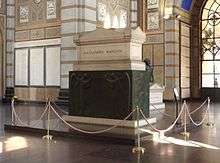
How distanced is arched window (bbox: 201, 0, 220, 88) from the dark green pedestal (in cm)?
1357

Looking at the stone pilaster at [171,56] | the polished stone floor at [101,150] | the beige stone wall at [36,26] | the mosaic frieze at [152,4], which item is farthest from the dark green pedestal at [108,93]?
the mosaic frieze at [152,4]

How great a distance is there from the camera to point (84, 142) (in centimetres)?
728

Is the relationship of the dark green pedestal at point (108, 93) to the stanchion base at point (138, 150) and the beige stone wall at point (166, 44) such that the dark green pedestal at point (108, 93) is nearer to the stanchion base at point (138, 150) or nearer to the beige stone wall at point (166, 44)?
the stanchion base at point (138, 150)

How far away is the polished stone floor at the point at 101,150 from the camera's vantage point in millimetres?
5738

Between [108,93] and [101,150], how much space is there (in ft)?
6.57

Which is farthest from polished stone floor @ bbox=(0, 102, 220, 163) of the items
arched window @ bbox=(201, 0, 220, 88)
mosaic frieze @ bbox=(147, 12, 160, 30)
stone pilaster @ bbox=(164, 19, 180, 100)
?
arched window @ bbox=(201, 0, 220, 88)

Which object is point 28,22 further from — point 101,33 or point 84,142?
point 84,142

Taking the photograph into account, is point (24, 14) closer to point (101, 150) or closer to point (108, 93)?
point (108, 93)

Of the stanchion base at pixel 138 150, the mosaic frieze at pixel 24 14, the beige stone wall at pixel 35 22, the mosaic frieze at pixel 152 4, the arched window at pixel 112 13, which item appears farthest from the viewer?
the mosaic frieze at pixel 152 4

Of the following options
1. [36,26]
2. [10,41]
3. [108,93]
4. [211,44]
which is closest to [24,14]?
[36,26]

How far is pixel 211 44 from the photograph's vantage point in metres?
21.3

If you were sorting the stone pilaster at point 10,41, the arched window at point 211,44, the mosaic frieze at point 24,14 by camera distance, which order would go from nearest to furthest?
the mosaic frieze at point 24,14, the stone pilaster at point 10,41, the arched window at point 211,44

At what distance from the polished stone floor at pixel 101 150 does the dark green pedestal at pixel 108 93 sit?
2.71 feet

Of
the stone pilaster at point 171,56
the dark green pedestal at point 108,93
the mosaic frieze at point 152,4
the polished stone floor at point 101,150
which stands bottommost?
the polished stone floor at point 101,150
